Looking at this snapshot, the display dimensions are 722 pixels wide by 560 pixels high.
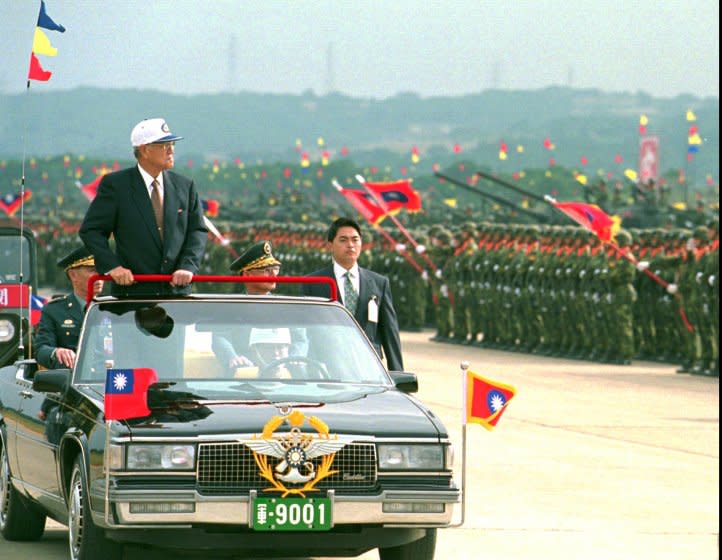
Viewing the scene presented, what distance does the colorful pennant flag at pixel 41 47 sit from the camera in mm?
13047

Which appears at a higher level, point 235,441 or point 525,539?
point 235,441

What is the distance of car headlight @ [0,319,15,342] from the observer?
15620mm

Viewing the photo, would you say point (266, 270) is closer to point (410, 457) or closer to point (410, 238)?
point (410, 457)

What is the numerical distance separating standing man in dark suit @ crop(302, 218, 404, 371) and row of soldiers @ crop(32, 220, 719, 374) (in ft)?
46.0

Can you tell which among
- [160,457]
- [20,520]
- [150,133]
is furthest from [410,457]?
[20,520]

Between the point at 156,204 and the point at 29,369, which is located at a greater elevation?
the point at 156,204

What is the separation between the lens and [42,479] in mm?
10062

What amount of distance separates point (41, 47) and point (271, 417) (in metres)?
4.93

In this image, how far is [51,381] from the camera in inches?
374

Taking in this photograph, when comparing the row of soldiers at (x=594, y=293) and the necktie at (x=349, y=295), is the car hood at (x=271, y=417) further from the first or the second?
the row of soldiers at (x=594, y=293)

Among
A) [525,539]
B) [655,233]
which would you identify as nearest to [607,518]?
[525,539]

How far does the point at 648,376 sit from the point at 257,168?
499 feet

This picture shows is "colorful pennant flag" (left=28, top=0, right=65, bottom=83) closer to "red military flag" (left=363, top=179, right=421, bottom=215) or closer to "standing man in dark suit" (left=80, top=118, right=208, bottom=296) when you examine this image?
"standing man in dark suit" (left=80, top=118, right=208, bottom=296)

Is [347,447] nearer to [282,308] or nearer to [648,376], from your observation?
[282,308]
